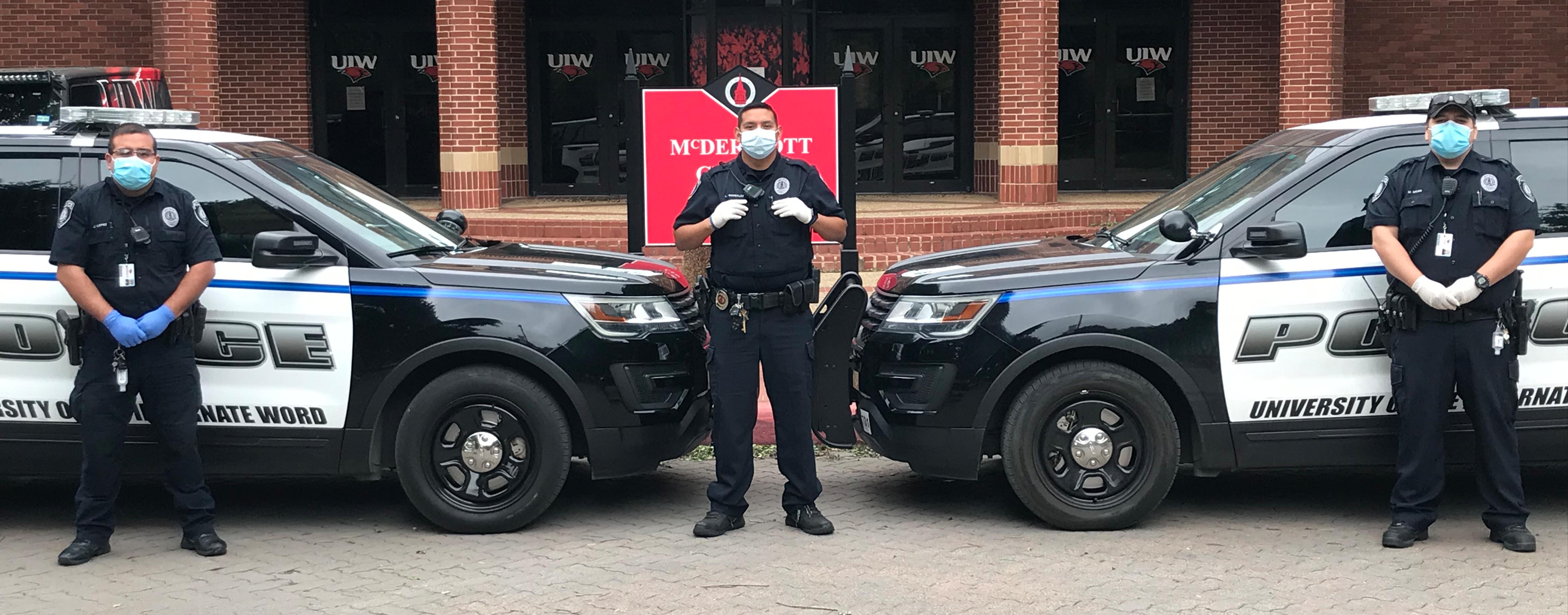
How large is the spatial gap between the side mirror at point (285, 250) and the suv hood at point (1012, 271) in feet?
8.22

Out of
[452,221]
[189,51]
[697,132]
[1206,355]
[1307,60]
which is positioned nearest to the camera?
[1206,355]

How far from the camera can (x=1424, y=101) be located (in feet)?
21.8

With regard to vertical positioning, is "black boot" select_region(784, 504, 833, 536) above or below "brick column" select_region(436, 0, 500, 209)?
below

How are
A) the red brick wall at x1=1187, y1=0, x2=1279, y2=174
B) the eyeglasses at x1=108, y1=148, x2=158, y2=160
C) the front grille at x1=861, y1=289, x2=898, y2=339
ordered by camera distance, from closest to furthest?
the eyeglasses at x1=108, y1=148, x2=158, y2=160, the front grille at x1=861, y1=289, x2=898, y2=339, the red brick wall at x1=1187, y1=0, x2=1279, y2=174

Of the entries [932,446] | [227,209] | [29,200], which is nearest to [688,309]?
[932,446]

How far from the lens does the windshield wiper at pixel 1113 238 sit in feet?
23.1

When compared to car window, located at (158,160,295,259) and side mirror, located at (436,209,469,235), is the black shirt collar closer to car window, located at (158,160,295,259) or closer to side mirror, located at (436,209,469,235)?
side mirror, located at (436,209,469,235)

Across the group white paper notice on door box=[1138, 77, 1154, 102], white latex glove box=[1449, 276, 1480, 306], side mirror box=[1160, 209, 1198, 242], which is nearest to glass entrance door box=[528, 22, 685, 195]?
white paper notice on door box=[1138, 77, 1154, 102]

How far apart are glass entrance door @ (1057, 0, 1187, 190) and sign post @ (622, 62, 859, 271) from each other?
10.8 metres

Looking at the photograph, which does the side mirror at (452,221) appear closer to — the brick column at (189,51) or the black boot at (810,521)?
the black boot at (810,521)

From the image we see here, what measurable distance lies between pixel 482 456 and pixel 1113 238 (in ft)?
10.3

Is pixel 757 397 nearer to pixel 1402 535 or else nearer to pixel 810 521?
pixel 810 521

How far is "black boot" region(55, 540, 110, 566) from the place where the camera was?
237 inches

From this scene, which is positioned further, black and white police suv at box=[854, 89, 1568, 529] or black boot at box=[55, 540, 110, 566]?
black and white police suv at box=[854, 89, 1568, 529]
